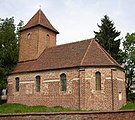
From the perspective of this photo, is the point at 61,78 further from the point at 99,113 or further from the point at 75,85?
the point at 99,113

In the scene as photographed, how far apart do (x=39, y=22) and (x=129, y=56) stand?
21.5 meters

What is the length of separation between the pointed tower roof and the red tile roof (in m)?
3.99

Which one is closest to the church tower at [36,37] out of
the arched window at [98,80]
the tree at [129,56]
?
the arched window at [98,80]

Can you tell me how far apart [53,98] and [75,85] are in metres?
3.52

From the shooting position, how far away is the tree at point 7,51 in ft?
110

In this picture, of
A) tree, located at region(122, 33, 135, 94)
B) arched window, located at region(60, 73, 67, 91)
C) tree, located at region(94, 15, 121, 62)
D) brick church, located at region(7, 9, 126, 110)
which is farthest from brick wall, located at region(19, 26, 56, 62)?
tree, located at region(122, 33, 135, 94)

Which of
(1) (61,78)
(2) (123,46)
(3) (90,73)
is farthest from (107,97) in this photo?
(2) (123,46)

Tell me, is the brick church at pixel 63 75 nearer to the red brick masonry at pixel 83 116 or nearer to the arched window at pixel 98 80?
the arched window at pixel 98 80

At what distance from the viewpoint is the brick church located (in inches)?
1004

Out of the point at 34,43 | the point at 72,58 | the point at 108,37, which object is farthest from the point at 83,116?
the point at 108,37

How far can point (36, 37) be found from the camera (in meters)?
33.3

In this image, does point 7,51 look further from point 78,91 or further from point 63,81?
point 78,91

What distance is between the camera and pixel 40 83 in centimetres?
2914

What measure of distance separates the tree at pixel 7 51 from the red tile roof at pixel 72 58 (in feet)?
5.13
